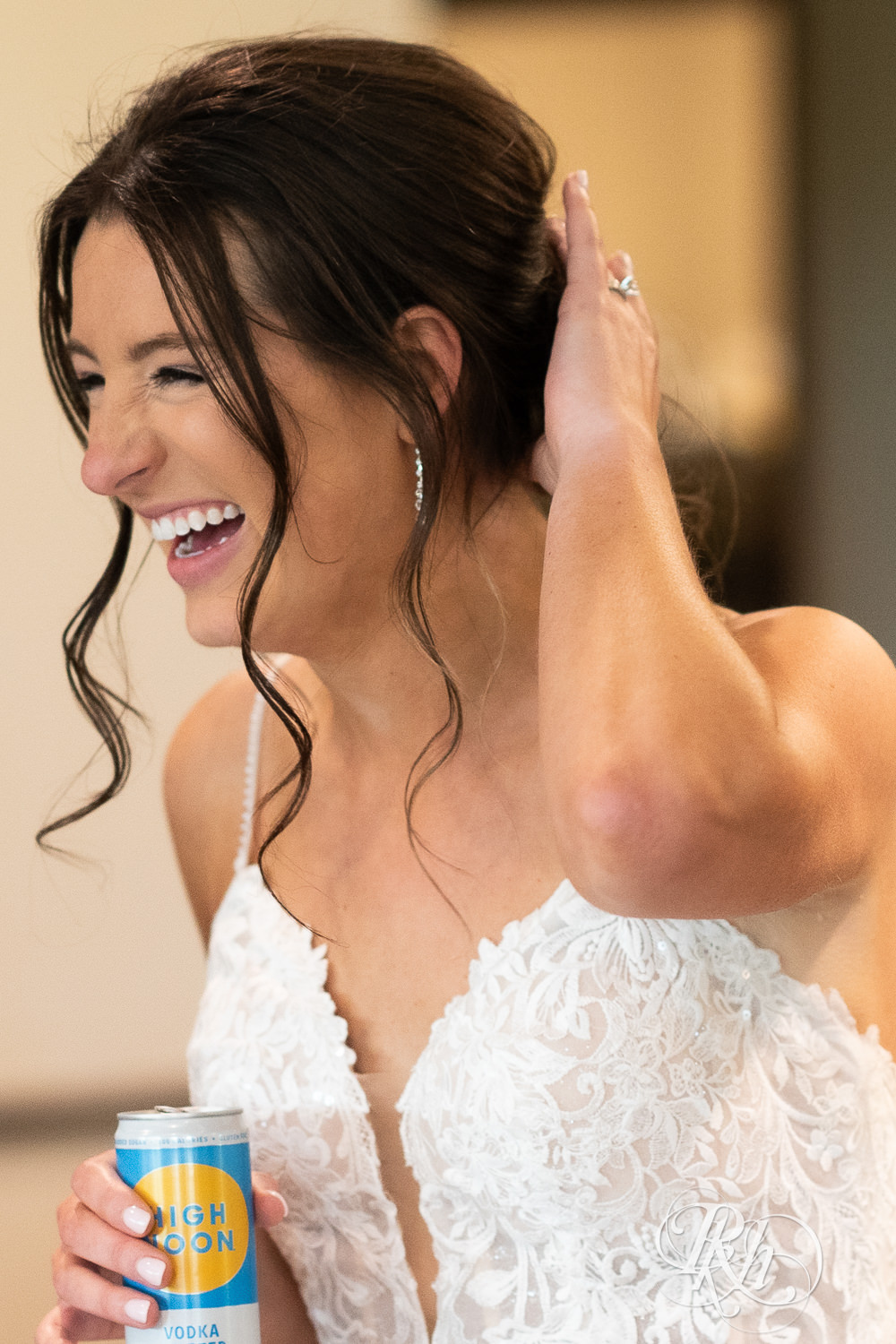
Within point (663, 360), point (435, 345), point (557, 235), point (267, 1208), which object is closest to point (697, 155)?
point (663, 360)

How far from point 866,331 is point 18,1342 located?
179 cm

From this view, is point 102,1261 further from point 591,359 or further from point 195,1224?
point 591,359

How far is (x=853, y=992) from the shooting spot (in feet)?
3.18

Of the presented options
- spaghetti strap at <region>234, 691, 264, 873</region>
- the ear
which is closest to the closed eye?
the ear

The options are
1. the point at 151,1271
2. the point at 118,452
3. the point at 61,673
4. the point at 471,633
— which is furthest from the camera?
the point at 61,673

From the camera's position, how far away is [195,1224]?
2.51 feet

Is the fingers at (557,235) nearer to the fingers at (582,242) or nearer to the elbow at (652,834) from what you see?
the fingers at (582,242)

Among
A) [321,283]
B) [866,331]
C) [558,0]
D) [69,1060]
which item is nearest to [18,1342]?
[69,1060]

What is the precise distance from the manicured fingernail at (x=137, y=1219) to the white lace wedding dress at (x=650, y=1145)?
27 centimetres

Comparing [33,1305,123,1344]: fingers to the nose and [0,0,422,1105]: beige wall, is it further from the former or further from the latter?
[0,0,422,1105]: beige wall

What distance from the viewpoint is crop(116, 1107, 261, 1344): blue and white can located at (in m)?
0.76

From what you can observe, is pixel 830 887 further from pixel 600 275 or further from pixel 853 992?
pixel 600 275

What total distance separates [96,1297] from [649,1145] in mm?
376

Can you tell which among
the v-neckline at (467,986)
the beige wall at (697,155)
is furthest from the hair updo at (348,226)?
the beige wall at (697,155)
